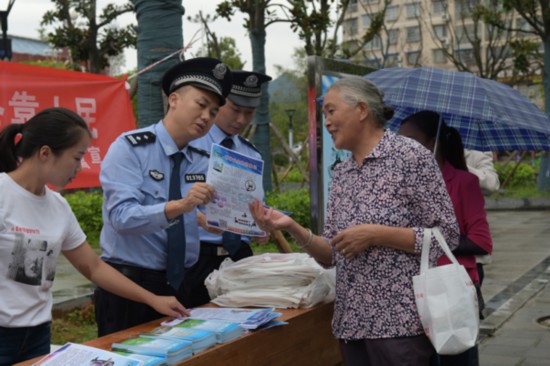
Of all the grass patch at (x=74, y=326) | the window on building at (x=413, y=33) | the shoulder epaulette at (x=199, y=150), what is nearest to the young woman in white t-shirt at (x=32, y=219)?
the shoulder epaulette at (x=199, y=150)

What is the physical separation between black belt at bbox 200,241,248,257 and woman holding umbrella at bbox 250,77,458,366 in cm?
64

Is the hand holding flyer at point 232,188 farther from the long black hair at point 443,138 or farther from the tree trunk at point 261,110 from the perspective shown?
the tree trunk at point 261,110

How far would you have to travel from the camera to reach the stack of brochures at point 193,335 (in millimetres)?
2586

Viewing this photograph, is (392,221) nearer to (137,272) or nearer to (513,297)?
(137,272)

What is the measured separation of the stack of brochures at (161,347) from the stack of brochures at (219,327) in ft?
0.58

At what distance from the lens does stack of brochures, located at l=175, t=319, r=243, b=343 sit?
2.71 m

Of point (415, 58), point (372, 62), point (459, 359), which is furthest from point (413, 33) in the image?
point (459, 359)

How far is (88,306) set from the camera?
708 centimetres

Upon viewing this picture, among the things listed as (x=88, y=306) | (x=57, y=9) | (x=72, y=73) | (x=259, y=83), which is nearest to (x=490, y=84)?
(x=259, y=83)

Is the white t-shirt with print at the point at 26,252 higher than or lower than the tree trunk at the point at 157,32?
lower

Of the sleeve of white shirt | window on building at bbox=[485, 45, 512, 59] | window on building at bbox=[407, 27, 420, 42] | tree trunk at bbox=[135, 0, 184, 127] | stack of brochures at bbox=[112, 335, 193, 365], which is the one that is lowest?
stack of brochures at bbox=[112, 335, 193, 365]

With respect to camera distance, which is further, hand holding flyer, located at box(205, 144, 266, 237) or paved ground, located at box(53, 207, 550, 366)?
paved ground, located at box(53, 207, 550, 366)

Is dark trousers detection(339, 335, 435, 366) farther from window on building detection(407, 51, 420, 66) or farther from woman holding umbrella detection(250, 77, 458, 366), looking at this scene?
window on building detection(407, 51, 420, 66)

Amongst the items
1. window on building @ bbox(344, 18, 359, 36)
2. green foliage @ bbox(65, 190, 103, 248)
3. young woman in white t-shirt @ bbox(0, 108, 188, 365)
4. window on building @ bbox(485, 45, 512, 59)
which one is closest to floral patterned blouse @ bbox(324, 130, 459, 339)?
young woman in white t-shirt @ bbox(0, 108, 188, 365)
